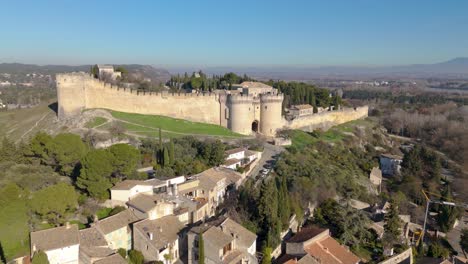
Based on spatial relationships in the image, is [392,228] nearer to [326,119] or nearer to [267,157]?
[267,157]

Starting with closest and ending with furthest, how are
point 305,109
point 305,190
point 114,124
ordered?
point 305,190 → point 114,124 → point 305,109

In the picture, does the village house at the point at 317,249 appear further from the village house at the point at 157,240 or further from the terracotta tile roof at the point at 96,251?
the terracotta tile roof at the point at 96,251

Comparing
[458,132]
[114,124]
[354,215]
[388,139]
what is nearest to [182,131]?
[114,124]

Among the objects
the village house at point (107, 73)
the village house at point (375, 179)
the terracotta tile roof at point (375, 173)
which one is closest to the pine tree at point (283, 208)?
the village house at point (375, 179)

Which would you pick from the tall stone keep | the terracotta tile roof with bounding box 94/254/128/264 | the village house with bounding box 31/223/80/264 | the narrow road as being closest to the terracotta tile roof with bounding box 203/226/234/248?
the terracotta tile roof with bounding box 94/254/128/264

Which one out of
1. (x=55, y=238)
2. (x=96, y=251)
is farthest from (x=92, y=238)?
(x=55, y=238)

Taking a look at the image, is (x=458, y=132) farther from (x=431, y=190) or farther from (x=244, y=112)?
(x=244, y=112)

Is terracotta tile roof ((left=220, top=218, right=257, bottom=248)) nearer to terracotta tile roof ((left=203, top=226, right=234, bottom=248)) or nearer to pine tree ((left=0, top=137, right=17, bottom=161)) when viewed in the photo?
terracotta tile roof ((left=203, top=226, right=234, bottom=248))
